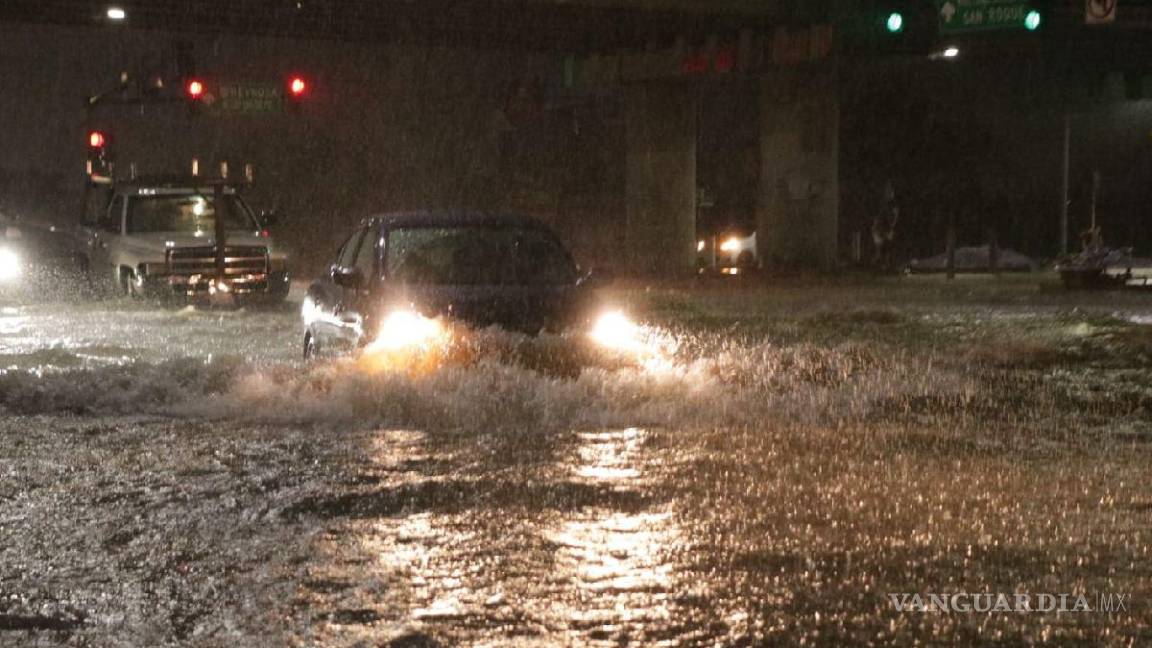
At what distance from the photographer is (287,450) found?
11.0 meters

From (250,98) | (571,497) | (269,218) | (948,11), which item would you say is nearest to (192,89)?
(250,98)

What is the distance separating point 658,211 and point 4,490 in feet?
121

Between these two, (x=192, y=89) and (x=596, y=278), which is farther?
(x=192, y=89)

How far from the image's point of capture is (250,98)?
41.3 m

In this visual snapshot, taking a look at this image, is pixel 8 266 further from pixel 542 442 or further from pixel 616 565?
pixel 616 565

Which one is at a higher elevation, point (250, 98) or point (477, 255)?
point (250, 98)

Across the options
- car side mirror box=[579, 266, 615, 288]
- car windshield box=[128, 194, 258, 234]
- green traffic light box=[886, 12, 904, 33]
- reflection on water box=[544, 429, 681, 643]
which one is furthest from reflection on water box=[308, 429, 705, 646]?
green traffic light box=[886, 12, 904, 33]

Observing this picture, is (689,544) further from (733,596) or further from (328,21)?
(328,21)

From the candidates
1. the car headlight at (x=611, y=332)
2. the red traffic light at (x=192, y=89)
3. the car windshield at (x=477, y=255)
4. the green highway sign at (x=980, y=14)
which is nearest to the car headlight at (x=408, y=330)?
the car windshield at (x=477, y=255)

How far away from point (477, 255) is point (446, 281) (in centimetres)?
56

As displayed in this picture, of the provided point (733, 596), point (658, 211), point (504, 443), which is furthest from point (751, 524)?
point (658, 211)

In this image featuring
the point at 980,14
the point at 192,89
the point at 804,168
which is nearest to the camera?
the point at 980,14

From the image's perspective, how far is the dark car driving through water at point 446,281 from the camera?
12.4 metres

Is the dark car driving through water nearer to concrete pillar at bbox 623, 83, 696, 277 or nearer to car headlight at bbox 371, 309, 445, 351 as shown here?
car headlight at bbox 371, 309, 445, 351
